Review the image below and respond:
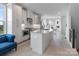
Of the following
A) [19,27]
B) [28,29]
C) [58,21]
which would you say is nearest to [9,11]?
[19,27]

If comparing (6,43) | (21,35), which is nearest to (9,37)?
(6,43)

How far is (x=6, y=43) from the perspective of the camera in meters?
3.60

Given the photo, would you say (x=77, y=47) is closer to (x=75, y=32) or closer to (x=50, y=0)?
(x=75, y=32)

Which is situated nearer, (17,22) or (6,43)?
(6,43)

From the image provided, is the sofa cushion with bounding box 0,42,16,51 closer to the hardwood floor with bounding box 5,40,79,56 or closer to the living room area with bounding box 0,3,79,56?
the living room area with bounding box 0,3,79,56

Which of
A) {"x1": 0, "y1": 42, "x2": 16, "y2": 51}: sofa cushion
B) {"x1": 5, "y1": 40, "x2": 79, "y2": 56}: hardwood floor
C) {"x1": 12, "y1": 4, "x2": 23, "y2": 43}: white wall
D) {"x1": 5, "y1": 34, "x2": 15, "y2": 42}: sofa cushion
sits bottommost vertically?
{"x1": 5, "y1": 40, "x2": 79, "y2": 56}: hardwood floor

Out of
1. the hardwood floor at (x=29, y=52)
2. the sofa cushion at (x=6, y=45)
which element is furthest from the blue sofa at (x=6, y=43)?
the hardwood floor at (x=29, y=52)

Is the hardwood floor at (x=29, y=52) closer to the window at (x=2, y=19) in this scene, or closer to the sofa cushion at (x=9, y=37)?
the sofa cushion at (x=9, y=37)

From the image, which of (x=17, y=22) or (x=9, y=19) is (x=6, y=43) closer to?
(x=9, y=19)

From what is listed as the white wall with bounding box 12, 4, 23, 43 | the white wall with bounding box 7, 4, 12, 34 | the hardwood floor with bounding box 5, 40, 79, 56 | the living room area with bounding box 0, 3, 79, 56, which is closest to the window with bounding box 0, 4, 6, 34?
the living room area with bounding box 0, 3, 79, 56

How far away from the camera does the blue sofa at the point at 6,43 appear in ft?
10.9

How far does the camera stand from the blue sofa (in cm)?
332

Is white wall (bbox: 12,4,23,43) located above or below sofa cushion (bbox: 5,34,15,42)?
above

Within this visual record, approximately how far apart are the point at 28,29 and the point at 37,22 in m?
0.68
